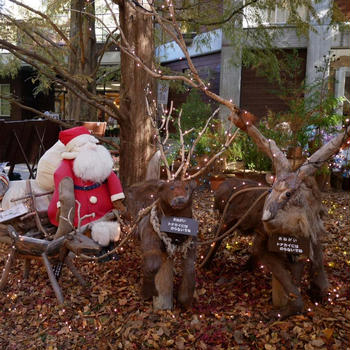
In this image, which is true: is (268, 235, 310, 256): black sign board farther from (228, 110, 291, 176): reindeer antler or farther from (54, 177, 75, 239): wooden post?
(54, 177, 75, 239): wooden post

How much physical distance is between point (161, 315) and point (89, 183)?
3.72ft

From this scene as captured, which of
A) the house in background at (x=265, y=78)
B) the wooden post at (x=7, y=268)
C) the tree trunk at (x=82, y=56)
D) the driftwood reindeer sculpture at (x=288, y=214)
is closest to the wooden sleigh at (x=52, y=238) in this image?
the wooden post at (x=7, y=268)

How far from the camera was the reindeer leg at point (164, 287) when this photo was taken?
110 inches

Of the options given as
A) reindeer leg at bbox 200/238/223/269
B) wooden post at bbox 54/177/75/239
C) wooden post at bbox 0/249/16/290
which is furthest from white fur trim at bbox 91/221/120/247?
reindeer leg at bbox 200/238/223/269

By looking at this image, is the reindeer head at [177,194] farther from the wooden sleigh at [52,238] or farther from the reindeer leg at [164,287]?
the wooden sleigh at [52,238]

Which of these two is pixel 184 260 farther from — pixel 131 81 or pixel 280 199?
pixel 131 81

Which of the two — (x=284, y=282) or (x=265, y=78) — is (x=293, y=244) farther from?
(x=265, y=78)

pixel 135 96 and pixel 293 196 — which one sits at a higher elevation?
pixel 135 96

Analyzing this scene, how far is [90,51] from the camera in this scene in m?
6.46

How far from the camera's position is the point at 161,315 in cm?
274

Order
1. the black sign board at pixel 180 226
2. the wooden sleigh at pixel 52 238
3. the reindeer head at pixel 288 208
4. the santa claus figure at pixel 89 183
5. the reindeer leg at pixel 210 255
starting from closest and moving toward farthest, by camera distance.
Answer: the reindeer head at pixel 288 208 → the black sign board at pixel 180 226 → the wooden sleigh at pixel 52 238 → the santa claus figure at pixel 89 183 → the reindeer leg at pixel 210 255

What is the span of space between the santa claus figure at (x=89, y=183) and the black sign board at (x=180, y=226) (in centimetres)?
58

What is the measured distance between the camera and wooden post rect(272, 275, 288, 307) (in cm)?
272

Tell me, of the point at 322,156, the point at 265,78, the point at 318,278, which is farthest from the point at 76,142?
the point at 265,78
